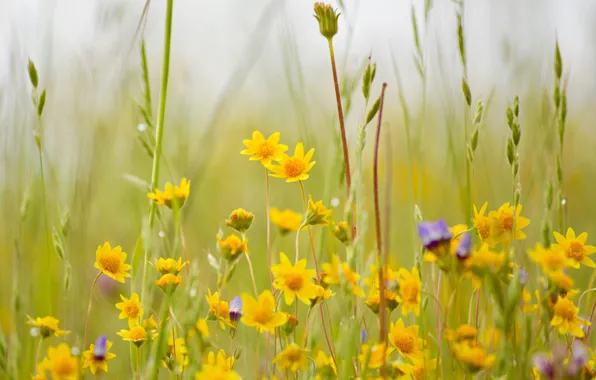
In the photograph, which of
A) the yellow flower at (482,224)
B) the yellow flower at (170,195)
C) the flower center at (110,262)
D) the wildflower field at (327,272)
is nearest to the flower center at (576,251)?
the wildflower field at (327,272)

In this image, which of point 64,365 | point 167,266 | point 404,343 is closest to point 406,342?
point 404,343

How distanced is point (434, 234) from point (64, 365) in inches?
18.6

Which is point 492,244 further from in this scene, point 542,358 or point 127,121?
point 127,121

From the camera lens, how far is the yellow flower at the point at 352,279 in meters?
0.72

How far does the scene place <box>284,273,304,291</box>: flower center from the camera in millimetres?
844

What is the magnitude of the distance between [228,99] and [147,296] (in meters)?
0.33

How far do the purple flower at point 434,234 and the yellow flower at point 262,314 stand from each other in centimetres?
20

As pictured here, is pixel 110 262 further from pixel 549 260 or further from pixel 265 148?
pixel 549 260

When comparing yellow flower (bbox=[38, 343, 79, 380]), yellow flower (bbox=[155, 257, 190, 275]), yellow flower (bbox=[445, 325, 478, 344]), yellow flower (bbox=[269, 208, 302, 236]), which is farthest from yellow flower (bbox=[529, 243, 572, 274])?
yellow flower (bbox=[38, 343, 79, 380])

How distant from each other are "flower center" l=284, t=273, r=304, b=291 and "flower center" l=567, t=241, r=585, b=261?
0.38 metres

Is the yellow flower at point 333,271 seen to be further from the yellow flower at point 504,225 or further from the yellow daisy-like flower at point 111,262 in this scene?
the yellow daisy-like flower at point 111,262

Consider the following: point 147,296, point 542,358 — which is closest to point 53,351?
point 147,296

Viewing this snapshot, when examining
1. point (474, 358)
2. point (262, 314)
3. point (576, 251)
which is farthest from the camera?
point (576, 251)

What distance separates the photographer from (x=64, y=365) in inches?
30.8
